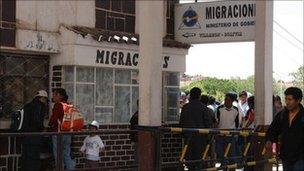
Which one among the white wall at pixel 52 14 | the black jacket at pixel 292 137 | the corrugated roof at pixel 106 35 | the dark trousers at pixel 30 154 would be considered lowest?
the dark trousers at pixel 30 154

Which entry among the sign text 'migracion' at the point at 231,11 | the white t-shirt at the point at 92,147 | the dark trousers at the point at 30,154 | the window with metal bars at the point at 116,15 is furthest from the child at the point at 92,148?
the sign text 'migracion' at the point at 231,11

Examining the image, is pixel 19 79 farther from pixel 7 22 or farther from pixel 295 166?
pixel 295 166

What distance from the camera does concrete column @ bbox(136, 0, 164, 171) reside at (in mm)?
7477

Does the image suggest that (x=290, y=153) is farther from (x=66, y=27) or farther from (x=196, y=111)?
Result: (x=66, y=27)

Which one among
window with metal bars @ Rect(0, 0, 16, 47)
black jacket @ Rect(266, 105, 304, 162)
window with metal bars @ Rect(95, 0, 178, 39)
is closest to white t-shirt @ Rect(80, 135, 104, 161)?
window with metal bars @ Rect(0, 0, 16, 47)

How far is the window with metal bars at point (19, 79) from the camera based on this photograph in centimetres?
1110

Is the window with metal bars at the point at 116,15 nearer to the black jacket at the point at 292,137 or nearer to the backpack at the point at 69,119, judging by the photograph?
the backpack at the point at 69,119

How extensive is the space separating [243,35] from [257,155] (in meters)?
3.36

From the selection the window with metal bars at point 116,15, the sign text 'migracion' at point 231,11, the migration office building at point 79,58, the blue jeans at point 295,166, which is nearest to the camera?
the blue jeans at point 295,166

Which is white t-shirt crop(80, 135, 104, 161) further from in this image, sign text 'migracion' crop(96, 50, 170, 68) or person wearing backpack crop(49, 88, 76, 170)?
sign text 'migracion' crop(96, 50, 170, 68)

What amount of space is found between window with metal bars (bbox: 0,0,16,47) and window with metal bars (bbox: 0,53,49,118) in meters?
0.38

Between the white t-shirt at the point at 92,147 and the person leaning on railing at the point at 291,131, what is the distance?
12.4 ft

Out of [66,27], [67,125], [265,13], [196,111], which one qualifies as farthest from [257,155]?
[66,27]

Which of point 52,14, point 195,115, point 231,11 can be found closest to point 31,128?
point 52,14
